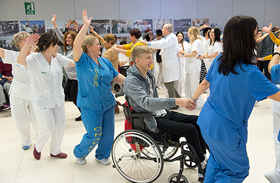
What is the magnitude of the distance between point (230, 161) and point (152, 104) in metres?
0.72

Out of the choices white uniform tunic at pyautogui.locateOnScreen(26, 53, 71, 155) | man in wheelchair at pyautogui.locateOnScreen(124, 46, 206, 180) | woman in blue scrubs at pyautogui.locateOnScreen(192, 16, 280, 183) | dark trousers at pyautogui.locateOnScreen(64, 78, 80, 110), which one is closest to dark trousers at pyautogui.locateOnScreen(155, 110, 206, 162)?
man in wheelchair at pyautogui.locateOnScreen(124, 46, 206, 180)

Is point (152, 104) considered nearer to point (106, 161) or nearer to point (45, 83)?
point (106, 161)

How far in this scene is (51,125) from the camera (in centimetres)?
260

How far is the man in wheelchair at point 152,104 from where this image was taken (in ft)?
6.14

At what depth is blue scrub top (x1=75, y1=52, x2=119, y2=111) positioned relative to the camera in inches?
91.9

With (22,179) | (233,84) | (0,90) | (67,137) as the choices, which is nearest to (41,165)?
(22,179)

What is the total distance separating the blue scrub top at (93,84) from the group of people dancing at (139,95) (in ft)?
0.03

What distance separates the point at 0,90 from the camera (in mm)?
4902

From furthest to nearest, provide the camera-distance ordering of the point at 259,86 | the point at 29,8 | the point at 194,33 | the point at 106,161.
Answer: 1. the point at 29,8
2. the point at 194,33
3. the point at 106,161
4. the point at 259,86

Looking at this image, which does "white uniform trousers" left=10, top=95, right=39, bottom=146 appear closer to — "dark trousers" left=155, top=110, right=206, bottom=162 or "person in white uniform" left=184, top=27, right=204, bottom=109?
"dark trousers" left=155, top=110, right=206, bottom=162

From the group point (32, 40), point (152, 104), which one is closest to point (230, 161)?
point (152, 104)

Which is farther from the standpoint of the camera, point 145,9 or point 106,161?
point 145,9

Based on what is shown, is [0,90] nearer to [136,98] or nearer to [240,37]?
[136,98]

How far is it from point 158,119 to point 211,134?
0.72 metres
